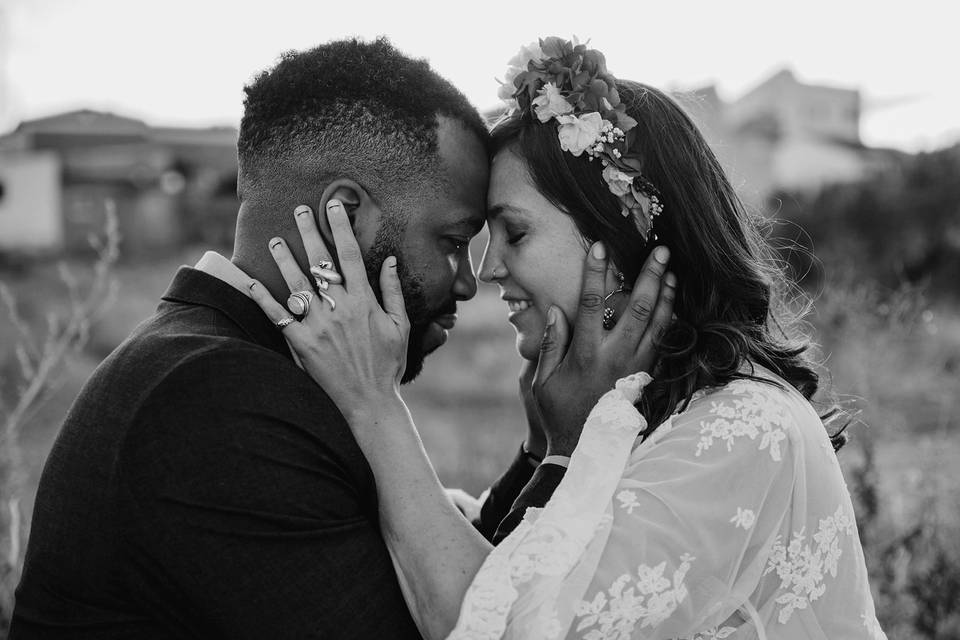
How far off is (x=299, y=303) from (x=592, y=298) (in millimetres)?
965

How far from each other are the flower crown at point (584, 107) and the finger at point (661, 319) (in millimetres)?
182

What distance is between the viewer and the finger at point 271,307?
8.46 ft

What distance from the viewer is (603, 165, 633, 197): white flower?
2969 millimetres

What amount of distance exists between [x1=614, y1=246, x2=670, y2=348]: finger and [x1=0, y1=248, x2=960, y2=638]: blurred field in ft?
3.81

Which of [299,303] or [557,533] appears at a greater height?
[299,303]

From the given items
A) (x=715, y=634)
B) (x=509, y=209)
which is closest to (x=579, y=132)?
(x=509, y=209)

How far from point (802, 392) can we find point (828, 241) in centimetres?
2256

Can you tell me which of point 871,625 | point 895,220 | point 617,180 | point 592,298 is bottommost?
point 895,220

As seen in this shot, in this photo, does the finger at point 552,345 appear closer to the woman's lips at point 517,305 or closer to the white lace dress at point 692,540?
the woman's lips at point 517,305

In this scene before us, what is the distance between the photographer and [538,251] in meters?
3.04

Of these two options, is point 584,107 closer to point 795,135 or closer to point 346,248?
point 346,248

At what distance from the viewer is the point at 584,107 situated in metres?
3.04

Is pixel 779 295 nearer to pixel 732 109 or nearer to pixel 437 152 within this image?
pixel 437 152

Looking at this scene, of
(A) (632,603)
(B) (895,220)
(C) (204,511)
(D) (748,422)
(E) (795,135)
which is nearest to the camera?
(C) (204,511)
